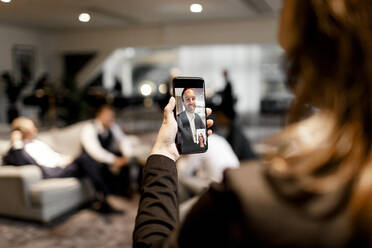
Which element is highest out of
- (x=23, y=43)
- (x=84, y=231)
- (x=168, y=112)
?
(x=23, y=43)

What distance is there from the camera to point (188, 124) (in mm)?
901

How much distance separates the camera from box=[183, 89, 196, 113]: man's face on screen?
899mm

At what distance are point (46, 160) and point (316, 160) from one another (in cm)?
334

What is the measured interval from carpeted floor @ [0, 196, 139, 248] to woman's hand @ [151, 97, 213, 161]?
5.98ft

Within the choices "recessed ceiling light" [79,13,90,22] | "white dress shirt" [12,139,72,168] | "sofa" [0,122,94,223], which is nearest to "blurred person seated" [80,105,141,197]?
"white dress shirt" [12,139,72,168]

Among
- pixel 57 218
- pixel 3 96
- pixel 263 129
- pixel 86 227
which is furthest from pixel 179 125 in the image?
pixel 263 129

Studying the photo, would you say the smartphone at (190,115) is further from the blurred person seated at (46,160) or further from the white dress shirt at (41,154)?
the white dress shirt at (41,154)

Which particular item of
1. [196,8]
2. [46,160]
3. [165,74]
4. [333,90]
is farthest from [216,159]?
[165,74]

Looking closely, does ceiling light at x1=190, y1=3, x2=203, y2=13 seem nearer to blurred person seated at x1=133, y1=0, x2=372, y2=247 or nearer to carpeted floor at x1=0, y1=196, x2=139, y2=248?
blurred person seated at x1=133, y1=0, x2=372, y2=247

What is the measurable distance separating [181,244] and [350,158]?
25cm

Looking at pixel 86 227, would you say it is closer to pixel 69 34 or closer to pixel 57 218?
pixel 57 218

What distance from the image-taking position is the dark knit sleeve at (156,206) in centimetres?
62

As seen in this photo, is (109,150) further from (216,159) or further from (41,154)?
(216,159)

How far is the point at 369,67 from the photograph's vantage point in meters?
0.37
